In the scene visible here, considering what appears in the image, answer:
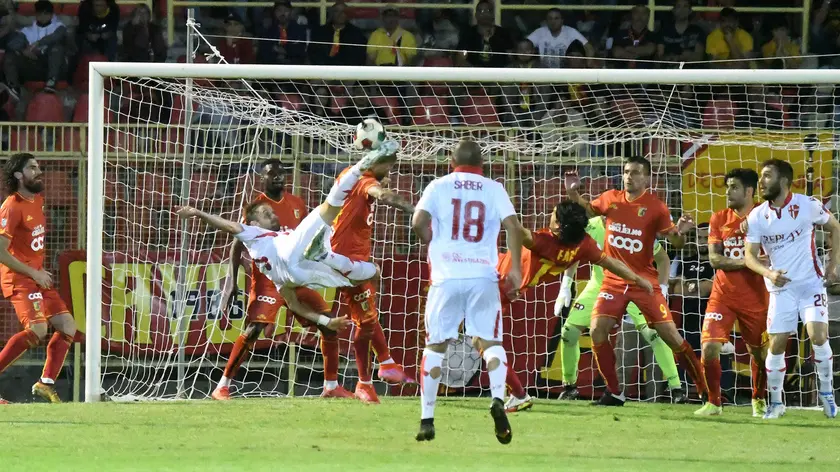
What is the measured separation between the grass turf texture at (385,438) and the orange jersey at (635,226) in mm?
1283

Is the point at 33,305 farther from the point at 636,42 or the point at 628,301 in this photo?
the point at 636,42

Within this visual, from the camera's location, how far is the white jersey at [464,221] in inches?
333

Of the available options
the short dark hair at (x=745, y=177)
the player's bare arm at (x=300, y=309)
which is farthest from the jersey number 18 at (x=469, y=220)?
the short dark hair at (x=745, y=177)

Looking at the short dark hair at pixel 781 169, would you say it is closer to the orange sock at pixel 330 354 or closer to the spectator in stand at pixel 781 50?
the orange sock at pixel 330 354

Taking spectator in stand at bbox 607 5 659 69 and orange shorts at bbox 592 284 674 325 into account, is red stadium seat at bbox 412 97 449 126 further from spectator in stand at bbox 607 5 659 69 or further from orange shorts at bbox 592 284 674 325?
orange shorts at bbox 592 284 674 325

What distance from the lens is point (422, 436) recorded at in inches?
327

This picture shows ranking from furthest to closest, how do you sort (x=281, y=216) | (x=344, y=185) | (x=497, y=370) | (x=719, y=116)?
1. (x=719, y=116)
2. (x=281, y=216)
3. (x=344, y=185)
4. (x=497, y=370)

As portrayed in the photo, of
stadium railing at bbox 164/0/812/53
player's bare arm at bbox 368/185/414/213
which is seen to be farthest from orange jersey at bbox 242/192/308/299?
stadium railing at bbox 164/0/812/53

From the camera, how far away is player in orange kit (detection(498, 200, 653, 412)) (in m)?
10.4

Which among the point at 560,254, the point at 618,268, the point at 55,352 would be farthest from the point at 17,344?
the point at 618,268

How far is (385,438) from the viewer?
887cm

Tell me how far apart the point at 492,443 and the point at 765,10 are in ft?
36.2

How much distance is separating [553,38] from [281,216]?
A: 6.66 meters

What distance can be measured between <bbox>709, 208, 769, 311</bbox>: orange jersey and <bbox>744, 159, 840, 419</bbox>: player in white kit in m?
0.51
